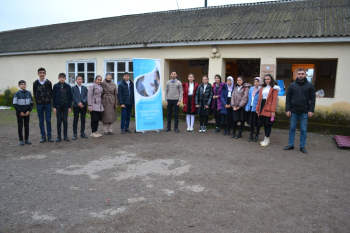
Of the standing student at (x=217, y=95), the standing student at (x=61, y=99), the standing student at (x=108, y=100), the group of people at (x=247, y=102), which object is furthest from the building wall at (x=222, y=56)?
the standing student at (x=61, y=99)

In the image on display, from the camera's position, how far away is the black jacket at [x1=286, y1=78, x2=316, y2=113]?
6.82 m

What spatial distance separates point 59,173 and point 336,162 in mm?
5667

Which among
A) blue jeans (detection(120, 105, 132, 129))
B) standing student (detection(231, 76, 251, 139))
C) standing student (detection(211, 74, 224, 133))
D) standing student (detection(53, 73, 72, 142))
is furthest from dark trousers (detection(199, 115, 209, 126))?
standing student (detection(53, 73, 72, 142))

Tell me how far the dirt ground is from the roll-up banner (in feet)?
5.37

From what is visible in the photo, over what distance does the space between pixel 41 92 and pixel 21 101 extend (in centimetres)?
52

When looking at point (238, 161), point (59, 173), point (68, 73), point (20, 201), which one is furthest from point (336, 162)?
point (68, 73)

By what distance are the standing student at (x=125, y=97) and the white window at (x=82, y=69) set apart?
16.9ft

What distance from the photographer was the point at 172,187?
15.1 ft

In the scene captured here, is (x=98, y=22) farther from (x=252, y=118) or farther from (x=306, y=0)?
(x=252, y=118)

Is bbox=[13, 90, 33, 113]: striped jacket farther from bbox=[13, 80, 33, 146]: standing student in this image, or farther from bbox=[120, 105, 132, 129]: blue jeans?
bbox=[120, 105, 132, 129]: blue jeans

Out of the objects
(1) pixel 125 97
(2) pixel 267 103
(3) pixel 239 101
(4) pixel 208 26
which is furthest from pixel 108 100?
(4) pixel 208 26

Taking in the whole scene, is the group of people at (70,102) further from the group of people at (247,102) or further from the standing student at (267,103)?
the standing student at (267,103)

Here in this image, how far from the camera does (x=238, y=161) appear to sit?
6148 millimetres

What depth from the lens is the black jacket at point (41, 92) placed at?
7.49m
